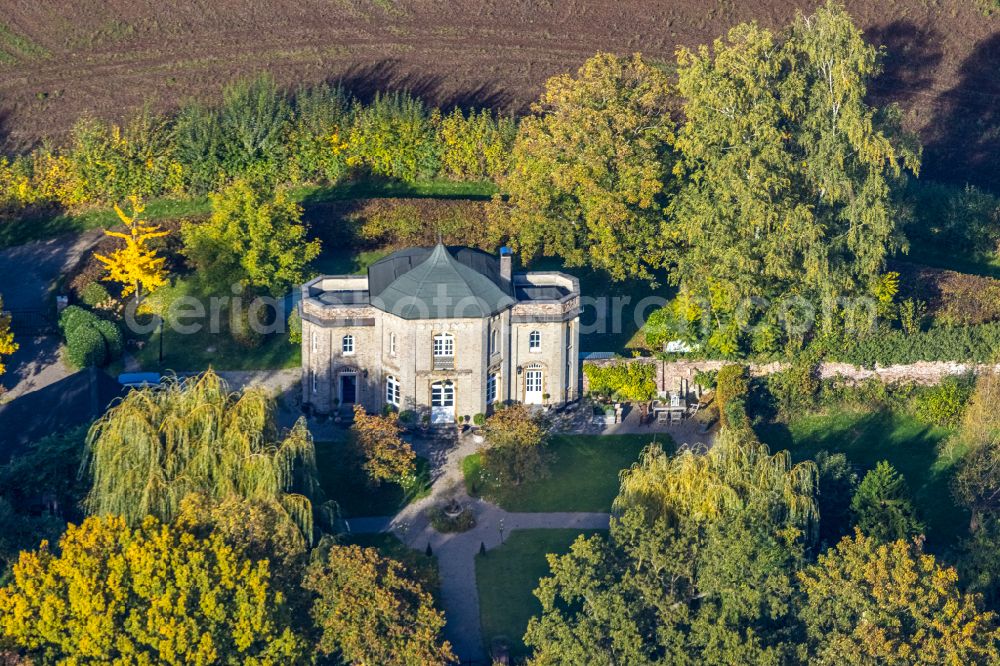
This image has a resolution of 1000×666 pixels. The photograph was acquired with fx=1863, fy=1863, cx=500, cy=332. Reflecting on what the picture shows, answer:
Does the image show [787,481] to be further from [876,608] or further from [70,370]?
[70,370]

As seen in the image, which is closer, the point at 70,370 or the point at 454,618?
the point at 454,618

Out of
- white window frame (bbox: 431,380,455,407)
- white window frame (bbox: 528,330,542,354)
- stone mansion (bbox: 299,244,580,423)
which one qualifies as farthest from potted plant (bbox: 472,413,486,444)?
white window frame (bbox: 528,330,542,354)

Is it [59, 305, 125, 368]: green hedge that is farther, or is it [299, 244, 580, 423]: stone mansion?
[59, 305, 125, 368]: green hedge

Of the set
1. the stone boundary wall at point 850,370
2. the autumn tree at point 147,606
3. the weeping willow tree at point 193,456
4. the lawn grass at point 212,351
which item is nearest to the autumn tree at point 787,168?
the stone boundary wall at point 850,370

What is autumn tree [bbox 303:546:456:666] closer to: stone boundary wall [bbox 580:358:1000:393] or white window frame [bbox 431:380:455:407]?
white window frame [bbox 431:380:455:407]

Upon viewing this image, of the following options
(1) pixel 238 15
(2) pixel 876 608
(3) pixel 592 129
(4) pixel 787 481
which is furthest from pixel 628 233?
(1) pixel 238 15

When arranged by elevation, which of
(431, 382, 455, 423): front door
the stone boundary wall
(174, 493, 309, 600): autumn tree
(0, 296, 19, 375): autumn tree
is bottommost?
(174, 493, 309, 600): autumn tree
